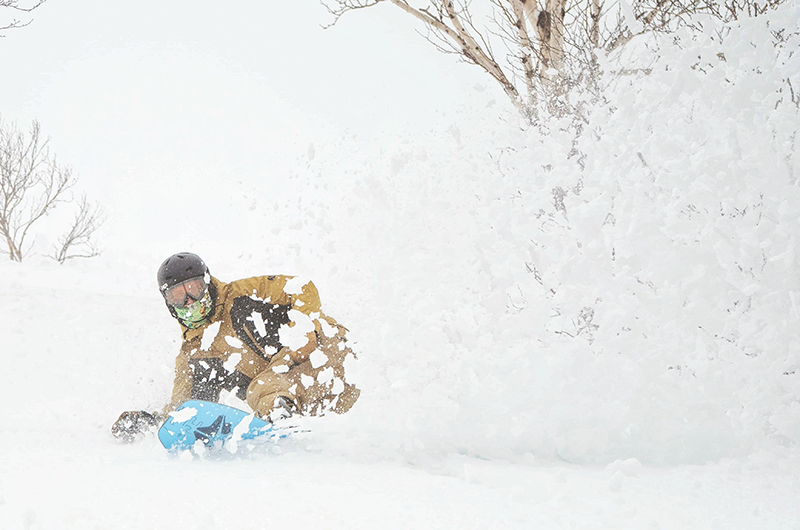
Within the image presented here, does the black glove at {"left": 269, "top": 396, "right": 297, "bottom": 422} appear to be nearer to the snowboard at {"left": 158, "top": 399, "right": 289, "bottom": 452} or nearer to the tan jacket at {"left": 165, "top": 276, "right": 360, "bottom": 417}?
the snowboard at {"left": 158, "top": 399, "right": 289, "bottom": 452}

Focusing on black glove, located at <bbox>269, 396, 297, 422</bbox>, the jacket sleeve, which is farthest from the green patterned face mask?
black glove, located at <bbox>269, 396, 297, 422</bbox>

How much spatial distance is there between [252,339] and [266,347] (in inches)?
4.0

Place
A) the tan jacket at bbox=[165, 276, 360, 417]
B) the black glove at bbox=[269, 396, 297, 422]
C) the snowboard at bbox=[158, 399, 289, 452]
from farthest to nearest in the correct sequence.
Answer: the tan jacket at bbox=[165, 276, 360, 417], the black glove at bbox=[269, 396, 297, 422], the snowboard at bbox=[158, 399, 289, 452]

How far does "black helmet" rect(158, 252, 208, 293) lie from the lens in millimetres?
3397

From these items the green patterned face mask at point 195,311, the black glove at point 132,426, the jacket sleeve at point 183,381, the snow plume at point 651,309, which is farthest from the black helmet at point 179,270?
the snow plume at point 651,309

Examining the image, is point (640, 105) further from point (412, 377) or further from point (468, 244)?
point (412, 377)

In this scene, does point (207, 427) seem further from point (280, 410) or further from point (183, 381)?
point (183, 381)

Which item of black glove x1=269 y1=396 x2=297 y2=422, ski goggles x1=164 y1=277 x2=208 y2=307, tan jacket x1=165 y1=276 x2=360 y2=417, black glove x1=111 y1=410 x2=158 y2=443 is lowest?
black glove x1=111 y1=410 x2=158 y2=443

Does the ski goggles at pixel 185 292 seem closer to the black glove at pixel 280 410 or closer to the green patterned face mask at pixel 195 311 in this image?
the green patterned face mask at pixel 195 311

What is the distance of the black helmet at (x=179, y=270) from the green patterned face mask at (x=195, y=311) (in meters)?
0.14

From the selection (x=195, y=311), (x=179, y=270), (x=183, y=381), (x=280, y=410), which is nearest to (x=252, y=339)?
(x=195, y=311)

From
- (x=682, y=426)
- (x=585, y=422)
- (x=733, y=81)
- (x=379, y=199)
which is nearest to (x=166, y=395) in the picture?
(x=379, y=199)

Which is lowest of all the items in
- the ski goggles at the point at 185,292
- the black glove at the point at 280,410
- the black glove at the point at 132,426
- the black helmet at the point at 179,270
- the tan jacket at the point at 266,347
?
the black glove at the point at 132,426

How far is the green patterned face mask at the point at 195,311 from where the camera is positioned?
3.45 meters
